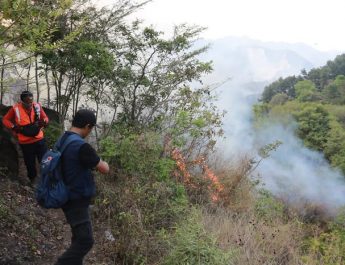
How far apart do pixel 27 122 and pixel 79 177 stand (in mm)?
2463

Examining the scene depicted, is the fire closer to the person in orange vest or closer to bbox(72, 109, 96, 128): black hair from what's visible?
the person in orange vest

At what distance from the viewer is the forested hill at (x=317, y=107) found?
24781mm

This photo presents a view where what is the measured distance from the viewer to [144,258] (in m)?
4.62

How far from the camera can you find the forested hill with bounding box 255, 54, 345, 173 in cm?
2478

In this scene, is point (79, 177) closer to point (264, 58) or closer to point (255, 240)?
point (255, 240)

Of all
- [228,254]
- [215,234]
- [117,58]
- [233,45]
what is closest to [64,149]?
[228,254]

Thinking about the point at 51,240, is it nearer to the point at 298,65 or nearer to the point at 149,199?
the point at 149,199

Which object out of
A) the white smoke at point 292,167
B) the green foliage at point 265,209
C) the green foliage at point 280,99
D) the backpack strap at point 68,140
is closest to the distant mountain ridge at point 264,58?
the green foliage at point 280,99

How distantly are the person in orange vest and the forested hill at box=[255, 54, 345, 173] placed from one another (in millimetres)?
21172

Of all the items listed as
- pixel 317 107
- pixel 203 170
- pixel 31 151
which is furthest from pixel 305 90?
Answer: pixel 31 151

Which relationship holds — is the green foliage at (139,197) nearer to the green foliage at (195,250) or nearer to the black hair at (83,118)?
the green foliage at (195,250)

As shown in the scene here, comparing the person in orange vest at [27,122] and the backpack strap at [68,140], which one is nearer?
the backpack strap at [68,140]

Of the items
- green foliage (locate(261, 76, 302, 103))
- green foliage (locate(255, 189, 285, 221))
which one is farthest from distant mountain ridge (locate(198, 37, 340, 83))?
green foliage (locate(255, 189, 285, 221))

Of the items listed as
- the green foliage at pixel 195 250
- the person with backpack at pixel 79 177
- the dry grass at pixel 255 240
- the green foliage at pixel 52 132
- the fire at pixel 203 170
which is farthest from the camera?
the green foliage at pixel 52 132
